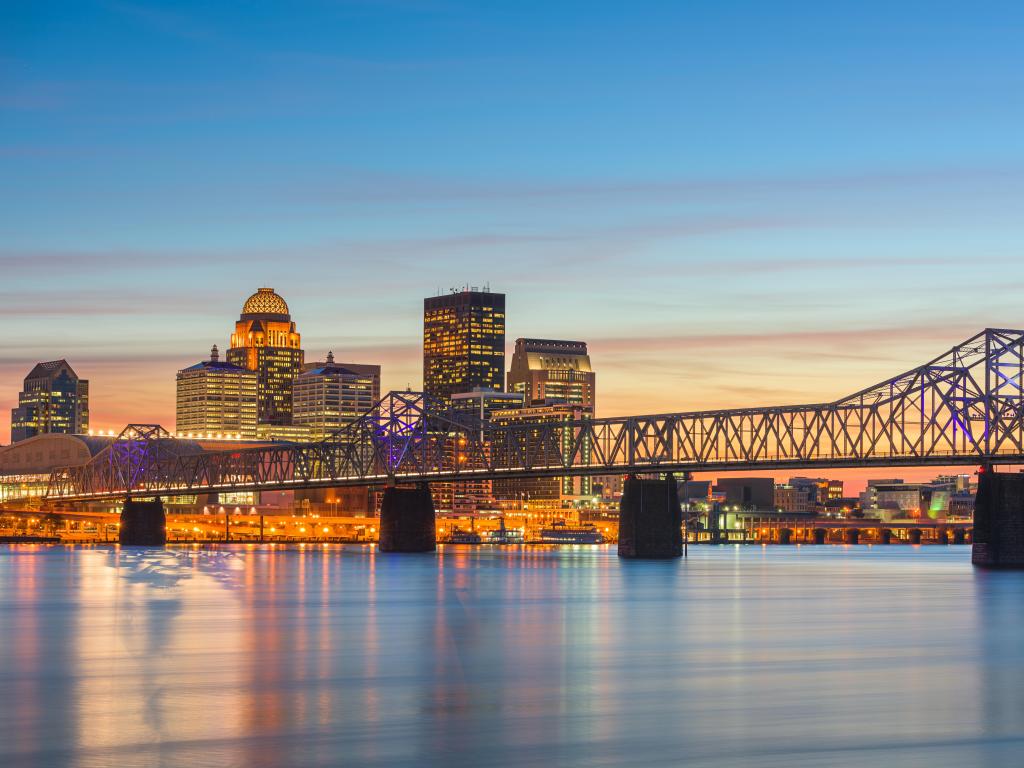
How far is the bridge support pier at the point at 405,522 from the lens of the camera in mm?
166000

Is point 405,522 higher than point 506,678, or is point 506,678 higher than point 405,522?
point 405,522

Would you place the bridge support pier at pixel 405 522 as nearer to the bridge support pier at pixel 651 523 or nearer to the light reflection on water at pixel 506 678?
the bridge support pier at pixel 651 523

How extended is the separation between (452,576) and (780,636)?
180 ft

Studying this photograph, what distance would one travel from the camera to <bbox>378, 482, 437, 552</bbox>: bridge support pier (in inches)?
6535

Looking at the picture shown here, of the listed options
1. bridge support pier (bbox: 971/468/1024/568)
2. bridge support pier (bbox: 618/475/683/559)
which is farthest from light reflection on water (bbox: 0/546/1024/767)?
bridge support pier (bbox: 618/475/683/559)

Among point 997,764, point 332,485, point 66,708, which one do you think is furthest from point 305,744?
point 332,485

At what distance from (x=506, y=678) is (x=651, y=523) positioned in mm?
110607

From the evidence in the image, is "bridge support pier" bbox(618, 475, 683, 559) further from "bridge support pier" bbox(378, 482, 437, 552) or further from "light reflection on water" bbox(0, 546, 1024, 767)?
"light reflection on water" bbox(0, 546, 1024, 767)

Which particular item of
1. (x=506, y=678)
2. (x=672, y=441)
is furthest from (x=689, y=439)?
(x=506, y=678)

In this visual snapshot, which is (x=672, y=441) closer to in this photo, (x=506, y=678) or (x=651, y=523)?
(x=651, y=523)

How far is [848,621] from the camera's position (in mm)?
66812

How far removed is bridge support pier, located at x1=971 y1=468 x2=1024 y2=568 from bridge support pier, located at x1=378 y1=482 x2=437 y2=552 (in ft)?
195

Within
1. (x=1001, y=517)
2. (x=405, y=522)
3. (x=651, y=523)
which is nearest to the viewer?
(x=1001, y=517)

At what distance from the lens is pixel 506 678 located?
42.3m
